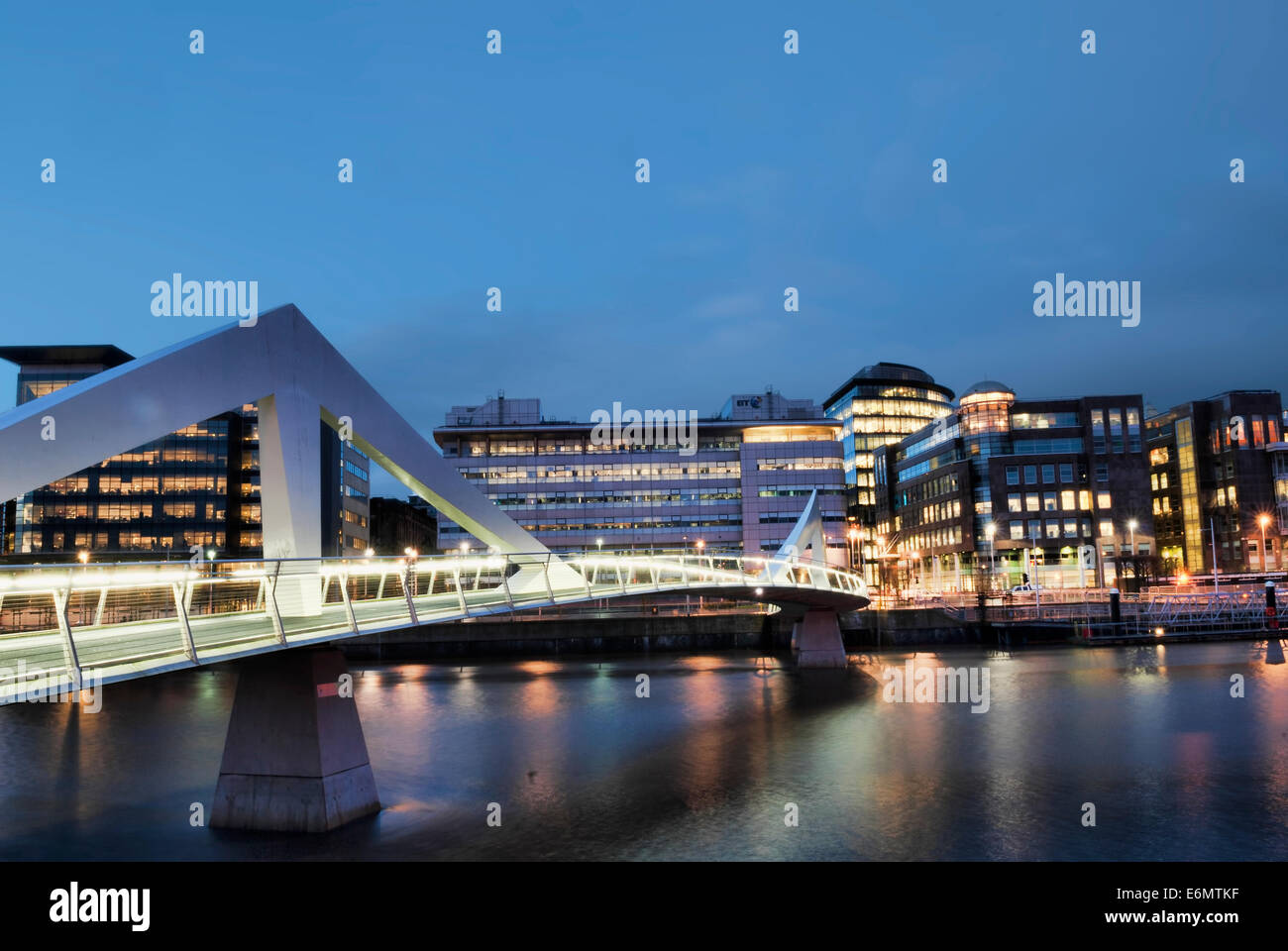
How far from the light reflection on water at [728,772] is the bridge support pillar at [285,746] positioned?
468 millimetres

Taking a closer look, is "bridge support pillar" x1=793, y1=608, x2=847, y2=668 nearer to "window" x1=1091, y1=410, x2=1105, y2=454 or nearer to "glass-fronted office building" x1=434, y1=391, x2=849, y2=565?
"glass-fronted office building" x1=434, y1=391, x2=849, y2=565

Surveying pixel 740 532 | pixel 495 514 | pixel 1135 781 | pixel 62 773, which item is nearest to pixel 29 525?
pixel 740 532

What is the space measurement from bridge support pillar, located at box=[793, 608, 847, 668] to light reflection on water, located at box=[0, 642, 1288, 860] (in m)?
5.61

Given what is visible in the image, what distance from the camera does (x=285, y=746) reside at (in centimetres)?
1669

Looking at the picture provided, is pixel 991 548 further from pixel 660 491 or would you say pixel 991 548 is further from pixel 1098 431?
pixel 660 491

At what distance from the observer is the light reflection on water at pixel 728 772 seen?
1800 cm

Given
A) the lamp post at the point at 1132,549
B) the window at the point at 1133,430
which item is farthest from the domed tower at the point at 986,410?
the lamp post at the point at 1132,549

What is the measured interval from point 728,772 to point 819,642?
1038 inches

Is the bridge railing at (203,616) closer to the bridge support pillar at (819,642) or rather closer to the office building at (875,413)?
the bridge support pillar at (819,642)

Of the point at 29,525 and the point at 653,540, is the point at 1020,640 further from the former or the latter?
the point at 29,525

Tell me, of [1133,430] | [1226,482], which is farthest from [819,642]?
[1226,482]
